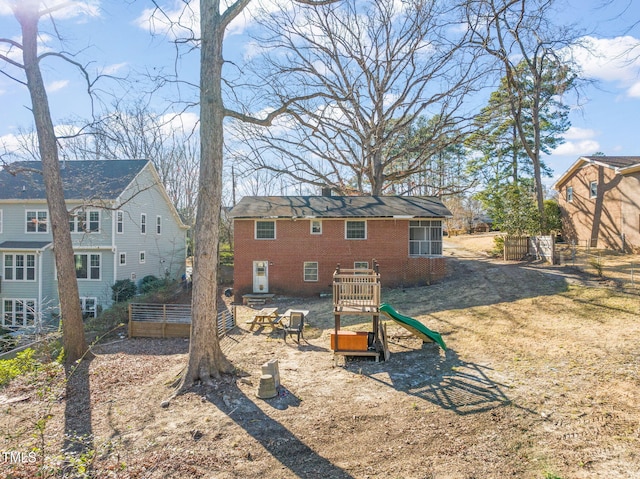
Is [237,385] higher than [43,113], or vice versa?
[43,113]

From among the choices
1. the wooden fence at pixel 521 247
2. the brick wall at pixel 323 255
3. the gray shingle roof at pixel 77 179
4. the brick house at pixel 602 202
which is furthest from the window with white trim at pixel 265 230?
the brick house at pixel 602 202

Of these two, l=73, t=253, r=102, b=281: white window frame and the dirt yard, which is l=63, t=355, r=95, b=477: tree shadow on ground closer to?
the dirt yard

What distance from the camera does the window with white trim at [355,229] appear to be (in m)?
20.8

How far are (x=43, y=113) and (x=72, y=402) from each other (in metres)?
8.21

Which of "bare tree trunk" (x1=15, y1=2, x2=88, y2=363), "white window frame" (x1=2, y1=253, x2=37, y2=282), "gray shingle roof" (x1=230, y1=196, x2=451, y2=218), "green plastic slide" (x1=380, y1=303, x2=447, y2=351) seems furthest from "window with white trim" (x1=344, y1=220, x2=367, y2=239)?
"white window frame" (x1=2, y1=253, x2=37, y2=282)

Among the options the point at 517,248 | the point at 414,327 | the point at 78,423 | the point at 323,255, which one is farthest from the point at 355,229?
the point at 78,423

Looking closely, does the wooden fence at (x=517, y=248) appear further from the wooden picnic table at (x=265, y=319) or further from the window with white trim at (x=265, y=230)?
the wooden picnic table at (x=265, y=319)

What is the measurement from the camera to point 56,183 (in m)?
10.7

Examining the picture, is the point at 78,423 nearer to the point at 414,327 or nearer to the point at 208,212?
the point at 208,212

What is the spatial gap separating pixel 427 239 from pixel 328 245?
5782 mm

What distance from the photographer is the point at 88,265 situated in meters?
22.2

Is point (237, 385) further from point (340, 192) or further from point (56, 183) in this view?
point (340, 192)

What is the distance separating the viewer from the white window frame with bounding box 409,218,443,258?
20.8 metres

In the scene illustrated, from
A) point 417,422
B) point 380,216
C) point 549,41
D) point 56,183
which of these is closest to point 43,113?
point 56,183
